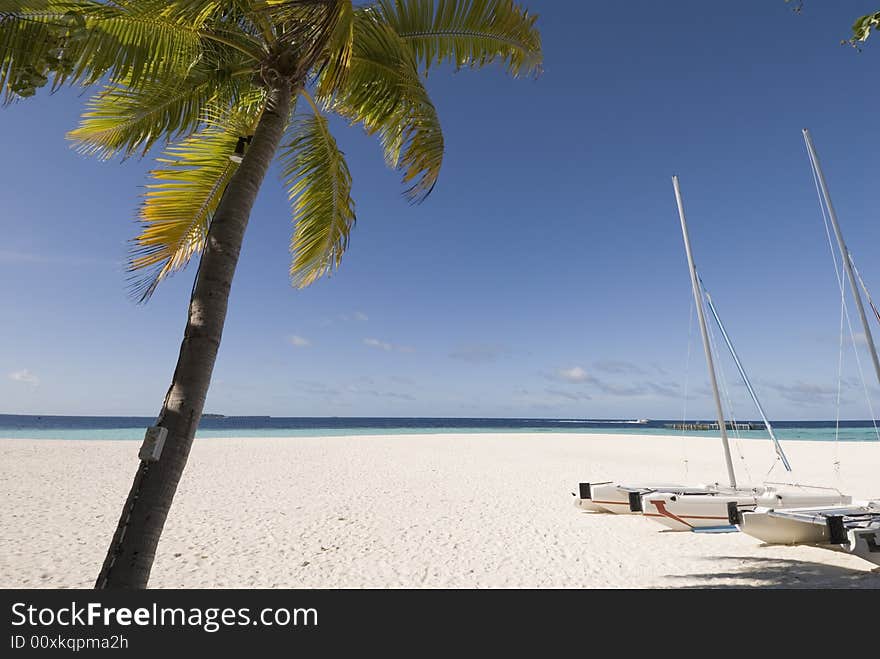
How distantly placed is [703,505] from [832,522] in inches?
114

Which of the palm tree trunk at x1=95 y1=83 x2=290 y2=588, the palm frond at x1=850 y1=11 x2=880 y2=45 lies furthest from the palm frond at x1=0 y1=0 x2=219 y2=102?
the palm frond at x1=850 y1=11 x2=880 y2=45

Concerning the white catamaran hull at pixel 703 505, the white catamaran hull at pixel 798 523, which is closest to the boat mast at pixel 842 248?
the white catamaran hull at pixel 798 523

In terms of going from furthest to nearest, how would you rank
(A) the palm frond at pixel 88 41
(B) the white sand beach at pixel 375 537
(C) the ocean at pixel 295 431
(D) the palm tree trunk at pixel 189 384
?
(C) the ocean at pixel 295 431 < (B) the white sand beach at pixel 375 537 < (D) the palm tree trunk at pixel 189 384 < (A) the palm frond at pixel 88 41

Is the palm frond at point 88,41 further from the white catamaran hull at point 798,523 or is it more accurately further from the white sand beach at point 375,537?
the white catamaran hull at point 798,523

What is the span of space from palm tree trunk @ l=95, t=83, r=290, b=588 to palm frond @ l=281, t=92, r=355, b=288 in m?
1.41

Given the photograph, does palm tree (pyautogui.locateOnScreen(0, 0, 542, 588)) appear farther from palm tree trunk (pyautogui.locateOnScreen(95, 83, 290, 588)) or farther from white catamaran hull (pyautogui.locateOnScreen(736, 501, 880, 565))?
white catamaran hull (pyautogui.locateOnScreen(736, 501, 880, 565))

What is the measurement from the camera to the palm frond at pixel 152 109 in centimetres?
477

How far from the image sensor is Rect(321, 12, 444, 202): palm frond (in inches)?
179

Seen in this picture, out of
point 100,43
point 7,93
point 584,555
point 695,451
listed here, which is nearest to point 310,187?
point 100,43

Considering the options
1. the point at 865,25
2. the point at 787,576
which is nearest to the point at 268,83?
the point at 865,25

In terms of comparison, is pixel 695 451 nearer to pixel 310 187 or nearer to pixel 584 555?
pixel 584 555

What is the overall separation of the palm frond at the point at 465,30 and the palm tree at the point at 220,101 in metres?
0.01
